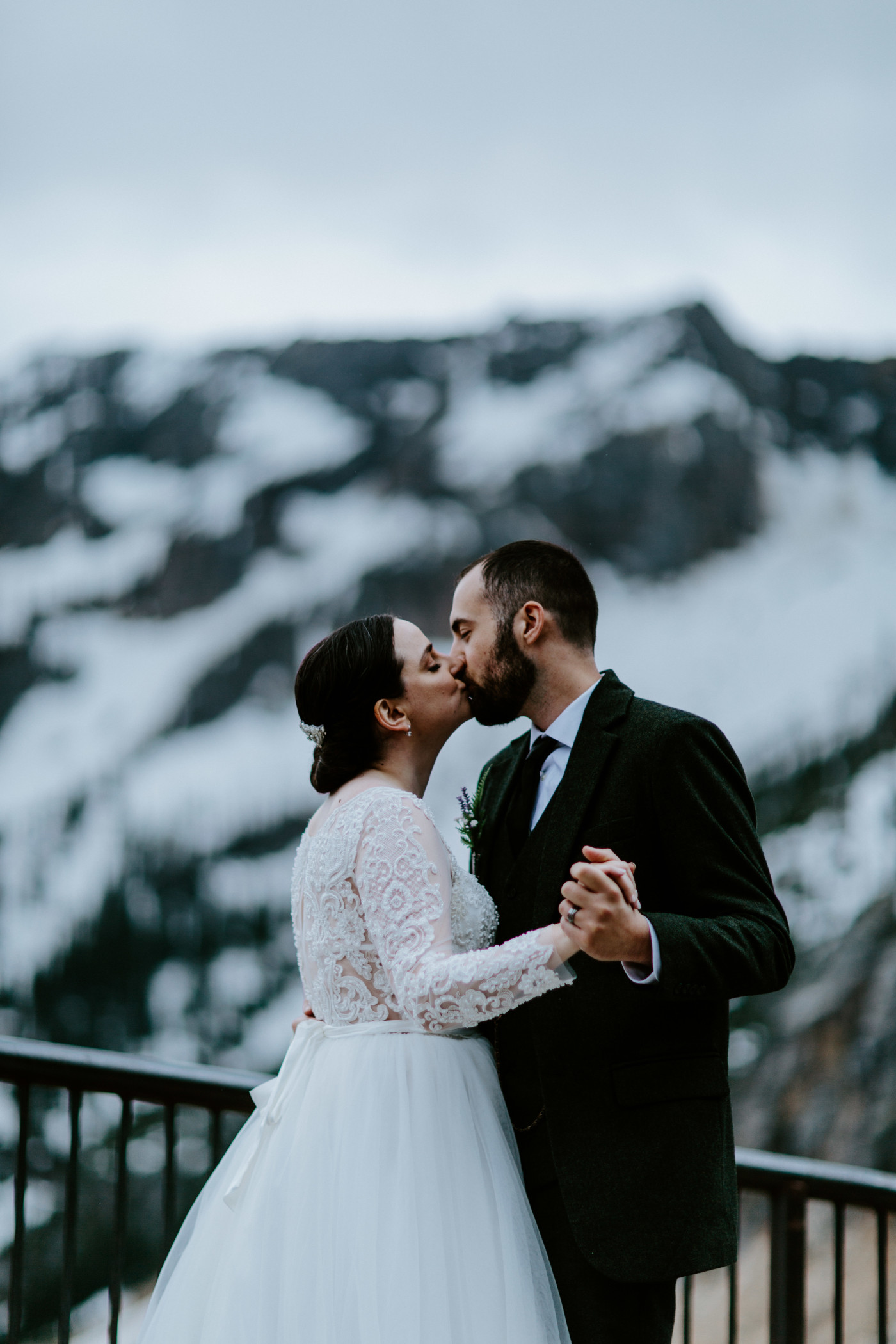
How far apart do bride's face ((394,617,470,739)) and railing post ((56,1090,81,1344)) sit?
1162 mm

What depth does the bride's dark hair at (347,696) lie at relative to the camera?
1.77 m

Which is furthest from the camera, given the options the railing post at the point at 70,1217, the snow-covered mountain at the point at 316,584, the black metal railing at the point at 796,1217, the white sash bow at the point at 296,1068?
the snow-covered mountain at the point at 316,584

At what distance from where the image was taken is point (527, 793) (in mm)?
1788

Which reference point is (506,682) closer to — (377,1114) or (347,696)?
(347,696)

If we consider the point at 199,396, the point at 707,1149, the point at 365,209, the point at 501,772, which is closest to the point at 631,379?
the point at 365,209

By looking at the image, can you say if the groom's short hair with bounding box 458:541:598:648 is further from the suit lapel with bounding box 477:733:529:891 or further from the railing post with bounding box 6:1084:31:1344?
the railing post with bounding box 6:1084:31:1344

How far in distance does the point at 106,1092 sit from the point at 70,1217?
10.8 inches

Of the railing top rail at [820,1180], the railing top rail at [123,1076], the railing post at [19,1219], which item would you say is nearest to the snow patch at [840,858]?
the railing top rail at [820,1180]

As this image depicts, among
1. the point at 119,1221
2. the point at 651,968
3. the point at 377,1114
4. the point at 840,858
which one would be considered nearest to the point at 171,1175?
the point at 119,1221

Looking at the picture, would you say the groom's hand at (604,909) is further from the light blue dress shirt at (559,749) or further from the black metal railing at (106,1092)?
the black metal railing at (106,1092)

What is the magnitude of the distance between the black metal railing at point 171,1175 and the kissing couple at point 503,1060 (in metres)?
0.54

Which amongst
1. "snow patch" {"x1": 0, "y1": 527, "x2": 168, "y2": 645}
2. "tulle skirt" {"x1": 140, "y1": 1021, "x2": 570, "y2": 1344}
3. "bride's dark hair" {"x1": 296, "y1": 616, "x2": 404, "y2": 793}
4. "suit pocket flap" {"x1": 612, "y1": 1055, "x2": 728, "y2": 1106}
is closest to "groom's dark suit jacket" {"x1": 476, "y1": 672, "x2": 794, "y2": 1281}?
"suit pocket flap" {"x1": 612, "y1": 1055, "x2": 728, "y2": 1106}

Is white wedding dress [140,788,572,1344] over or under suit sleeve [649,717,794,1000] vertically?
under

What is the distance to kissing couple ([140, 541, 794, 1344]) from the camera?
142 centimetres
